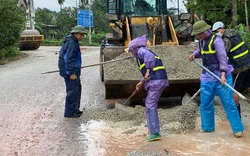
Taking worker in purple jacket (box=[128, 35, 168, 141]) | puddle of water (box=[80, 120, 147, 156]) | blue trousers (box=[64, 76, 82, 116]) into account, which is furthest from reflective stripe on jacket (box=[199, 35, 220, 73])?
blue trousers (box=[64, 76, 82, 116])

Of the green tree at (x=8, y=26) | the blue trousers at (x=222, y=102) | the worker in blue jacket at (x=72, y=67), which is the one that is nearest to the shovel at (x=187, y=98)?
the blue trousers at (x=222, y=102)

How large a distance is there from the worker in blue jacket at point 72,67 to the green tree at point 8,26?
40.6 feet

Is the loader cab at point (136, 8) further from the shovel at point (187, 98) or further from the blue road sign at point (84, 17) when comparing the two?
the blue road sign at point (84, 17)

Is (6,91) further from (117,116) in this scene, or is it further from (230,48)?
(230,48)

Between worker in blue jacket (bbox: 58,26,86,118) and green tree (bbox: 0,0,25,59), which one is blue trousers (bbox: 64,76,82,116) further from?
green tree (bbox: 0,0,25,59)

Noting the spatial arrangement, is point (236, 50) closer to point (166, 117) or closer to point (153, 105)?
point (166, 117)

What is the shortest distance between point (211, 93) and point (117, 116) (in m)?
1.96

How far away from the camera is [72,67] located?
715cm

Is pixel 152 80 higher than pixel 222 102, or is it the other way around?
pixel 152 80

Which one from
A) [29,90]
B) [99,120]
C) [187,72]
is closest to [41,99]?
[29,90]

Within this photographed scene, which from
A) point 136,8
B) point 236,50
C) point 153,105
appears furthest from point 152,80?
point 136,8

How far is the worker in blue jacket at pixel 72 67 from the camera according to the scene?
7.16 m

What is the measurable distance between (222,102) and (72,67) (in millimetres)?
2827

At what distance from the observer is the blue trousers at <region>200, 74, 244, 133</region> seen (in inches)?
221
